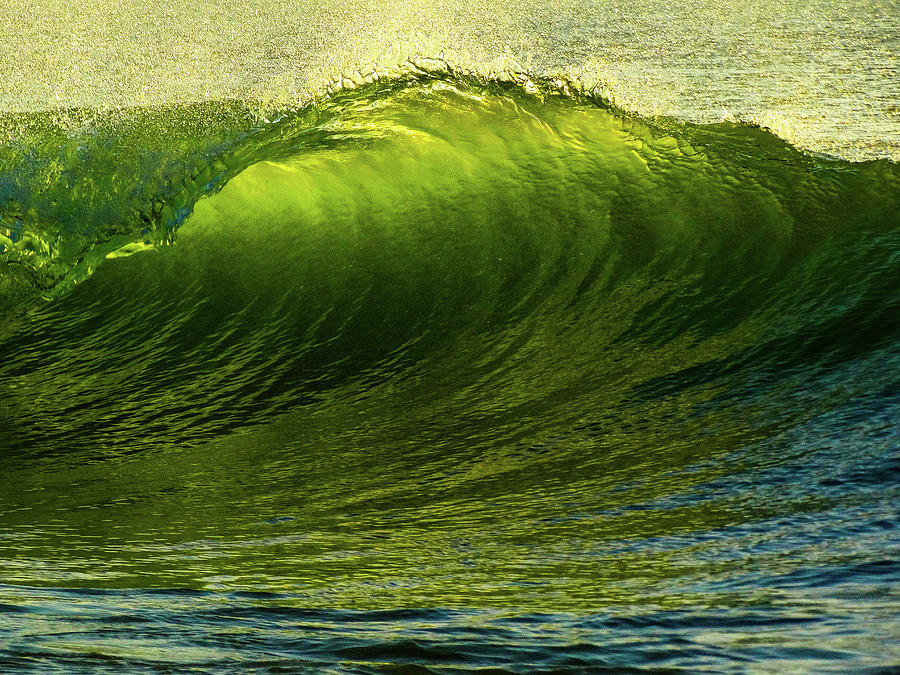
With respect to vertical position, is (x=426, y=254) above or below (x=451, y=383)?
above

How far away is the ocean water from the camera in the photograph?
55.8 inches

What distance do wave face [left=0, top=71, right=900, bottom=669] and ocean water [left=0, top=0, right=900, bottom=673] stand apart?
12 mm

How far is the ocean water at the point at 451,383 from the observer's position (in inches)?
55.8

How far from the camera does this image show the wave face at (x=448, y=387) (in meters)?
1.45

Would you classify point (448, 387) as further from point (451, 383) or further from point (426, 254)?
point (426, 254)

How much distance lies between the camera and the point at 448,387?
10.4 ft

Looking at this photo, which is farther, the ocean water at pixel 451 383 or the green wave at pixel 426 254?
the green wave at pixel 426 254

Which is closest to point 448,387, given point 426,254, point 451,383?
point 451,383

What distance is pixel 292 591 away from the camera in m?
1.64

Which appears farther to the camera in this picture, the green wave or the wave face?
the green wave

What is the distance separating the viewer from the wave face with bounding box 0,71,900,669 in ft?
4.76

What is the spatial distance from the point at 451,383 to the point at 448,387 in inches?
1.3

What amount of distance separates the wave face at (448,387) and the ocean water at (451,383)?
1 centimetres

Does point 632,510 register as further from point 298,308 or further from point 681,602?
point 298,308
